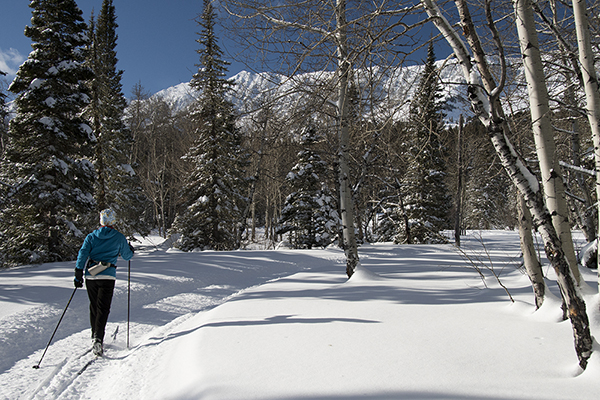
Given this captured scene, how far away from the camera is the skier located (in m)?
4.01

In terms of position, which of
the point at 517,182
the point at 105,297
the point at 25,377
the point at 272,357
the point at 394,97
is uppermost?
the point at 394,97

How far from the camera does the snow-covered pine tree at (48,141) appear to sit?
1246 centimetres

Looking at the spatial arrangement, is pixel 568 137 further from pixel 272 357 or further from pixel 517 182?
pixel 272 357

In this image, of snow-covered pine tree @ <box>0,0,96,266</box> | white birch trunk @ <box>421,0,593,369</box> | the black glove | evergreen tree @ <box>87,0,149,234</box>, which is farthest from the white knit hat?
evergreen tree @ <box>87,0,149,234</box>

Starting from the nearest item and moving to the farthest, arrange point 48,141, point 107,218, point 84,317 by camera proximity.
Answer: point 107,218, point 84,317, point 48,141

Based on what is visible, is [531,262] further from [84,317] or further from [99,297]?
[84,317]

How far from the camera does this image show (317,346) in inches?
120

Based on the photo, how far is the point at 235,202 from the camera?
1970 cm

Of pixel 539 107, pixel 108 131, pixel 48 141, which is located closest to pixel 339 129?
pixel 539 107

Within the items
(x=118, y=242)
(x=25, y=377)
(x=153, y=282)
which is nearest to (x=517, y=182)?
(x=118, y=242)

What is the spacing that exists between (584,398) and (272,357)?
7.17ft

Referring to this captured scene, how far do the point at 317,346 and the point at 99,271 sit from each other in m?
2.96

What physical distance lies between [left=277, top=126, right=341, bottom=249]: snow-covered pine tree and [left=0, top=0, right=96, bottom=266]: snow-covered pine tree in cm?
1101

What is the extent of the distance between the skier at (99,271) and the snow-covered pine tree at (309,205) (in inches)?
621
